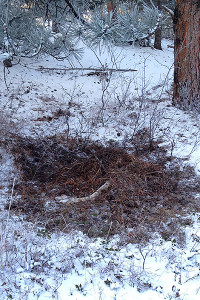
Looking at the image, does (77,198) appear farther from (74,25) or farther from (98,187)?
(74,25)

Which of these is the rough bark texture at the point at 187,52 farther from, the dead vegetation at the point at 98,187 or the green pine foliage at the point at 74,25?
the dead vegetation at the point at 98,187

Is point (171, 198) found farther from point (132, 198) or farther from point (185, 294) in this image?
point (185, 294)

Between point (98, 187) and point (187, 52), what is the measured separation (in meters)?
3.67

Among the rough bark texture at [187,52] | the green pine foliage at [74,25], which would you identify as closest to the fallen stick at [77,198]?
the green pine foliage at [74,25]

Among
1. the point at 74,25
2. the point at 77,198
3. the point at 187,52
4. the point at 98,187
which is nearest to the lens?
the point at 77,198

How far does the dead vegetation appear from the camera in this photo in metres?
3.05

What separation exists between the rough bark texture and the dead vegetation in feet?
6.29

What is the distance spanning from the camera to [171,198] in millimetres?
3512

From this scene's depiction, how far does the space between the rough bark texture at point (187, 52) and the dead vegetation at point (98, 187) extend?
6.29ft

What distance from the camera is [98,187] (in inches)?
150

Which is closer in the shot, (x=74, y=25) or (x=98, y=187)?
(x=98, y=187)

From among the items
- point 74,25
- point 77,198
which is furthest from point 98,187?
point 74,25

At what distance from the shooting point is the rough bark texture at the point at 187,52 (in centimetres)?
564

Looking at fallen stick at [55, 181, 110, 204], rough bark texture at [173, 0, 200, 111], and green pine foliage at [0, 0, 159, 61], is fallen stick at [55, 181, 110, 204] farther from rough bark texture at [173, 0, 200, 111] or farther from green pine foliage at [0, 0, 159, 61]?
rough bark texture at [173, 0, 200, 111]
